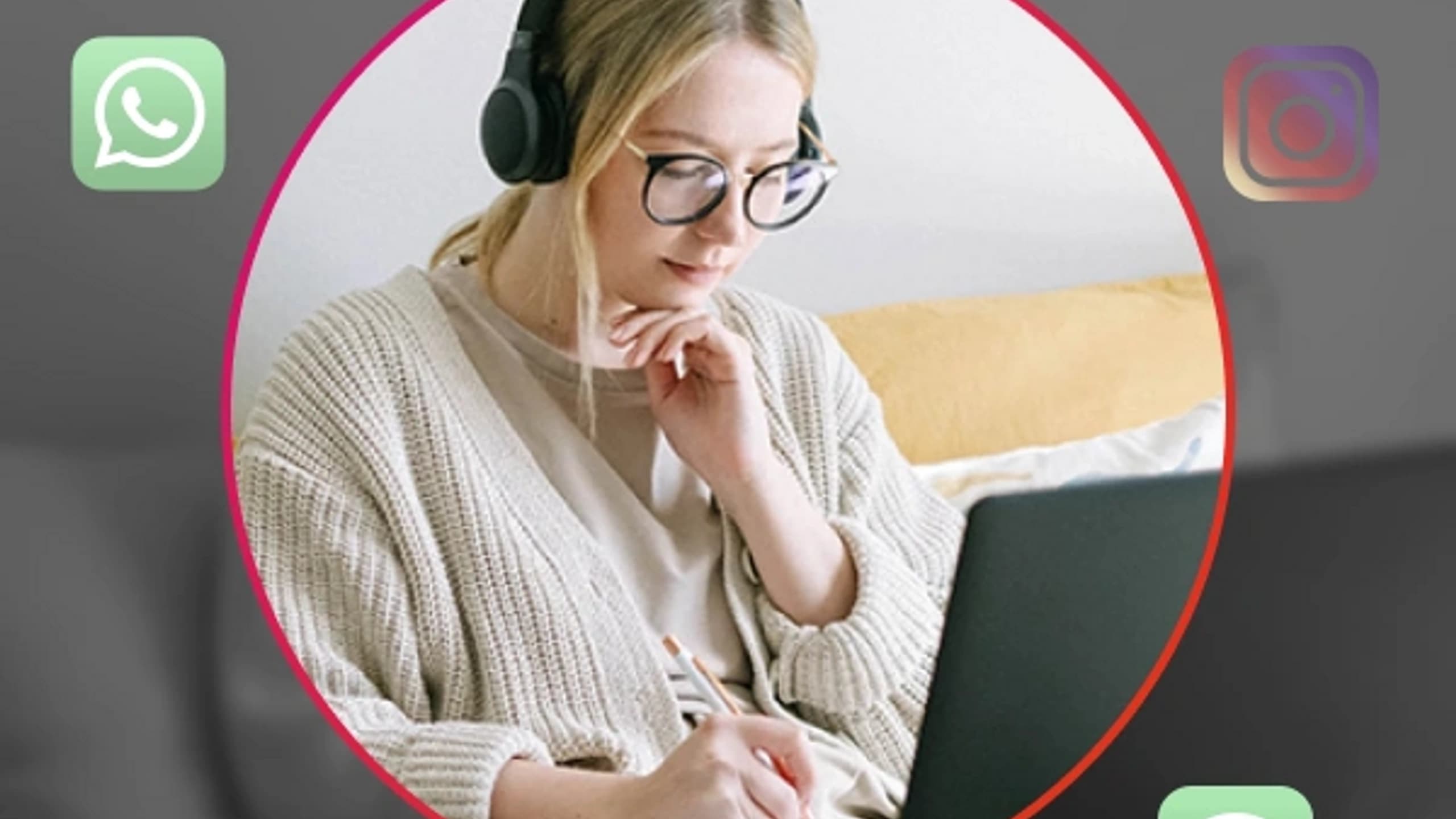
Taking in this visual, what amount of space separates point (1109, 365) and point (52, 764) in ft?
1.80

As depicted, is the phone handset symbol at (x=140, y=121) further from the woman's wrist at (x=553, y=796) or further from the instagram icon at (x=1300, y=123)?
the instagram icon at (x=1300, y=123)

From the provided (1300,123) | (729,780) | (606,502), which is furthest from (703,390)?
(1300,123)

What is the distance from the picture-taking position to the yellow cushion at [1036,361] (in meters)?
0.97

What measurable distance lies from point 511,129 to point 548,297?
0.09m

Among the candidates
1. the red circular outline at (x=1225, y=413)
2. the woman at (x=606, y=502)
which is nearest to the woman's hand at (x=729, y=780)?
the woman at (x=606, y=502)

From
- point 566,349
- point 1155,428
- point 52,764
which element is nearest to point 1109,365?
point 1155,428

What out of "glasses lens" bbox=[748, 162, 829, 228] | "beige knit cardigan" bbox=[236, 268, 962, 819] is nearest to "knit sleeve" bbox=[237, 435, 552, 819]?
"beige knit cardigan" bbox=[236, 268, 962, 819]

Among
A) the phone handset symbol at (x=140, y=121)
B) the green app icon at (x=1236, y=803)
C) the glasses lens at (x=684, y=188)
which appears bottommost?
the green app icon at (x=1236, y=803)

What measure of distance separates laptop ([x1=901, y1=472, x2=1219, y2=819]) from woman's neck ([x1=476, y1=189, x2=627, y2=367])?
0.19 meters

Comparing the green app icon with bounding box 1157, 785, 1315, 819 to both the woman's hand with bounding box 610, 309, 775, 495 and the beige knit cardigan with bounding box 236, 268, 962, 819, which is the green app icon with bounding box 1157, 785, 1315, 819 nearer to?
the beige knit cardigan with bounding box 236, 268, 962, 819

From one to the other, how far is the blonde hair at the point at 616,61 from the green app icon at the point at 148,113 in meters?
0.12

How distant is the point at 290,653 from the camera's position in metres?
0.89

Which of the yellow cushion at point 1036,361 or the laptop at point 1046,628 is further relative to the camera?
the yellow cushion at point 1036,361

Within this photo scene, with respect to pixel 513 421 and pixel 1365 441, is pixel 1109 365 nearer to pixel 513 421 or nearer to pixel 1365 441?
pixel 1365 441
